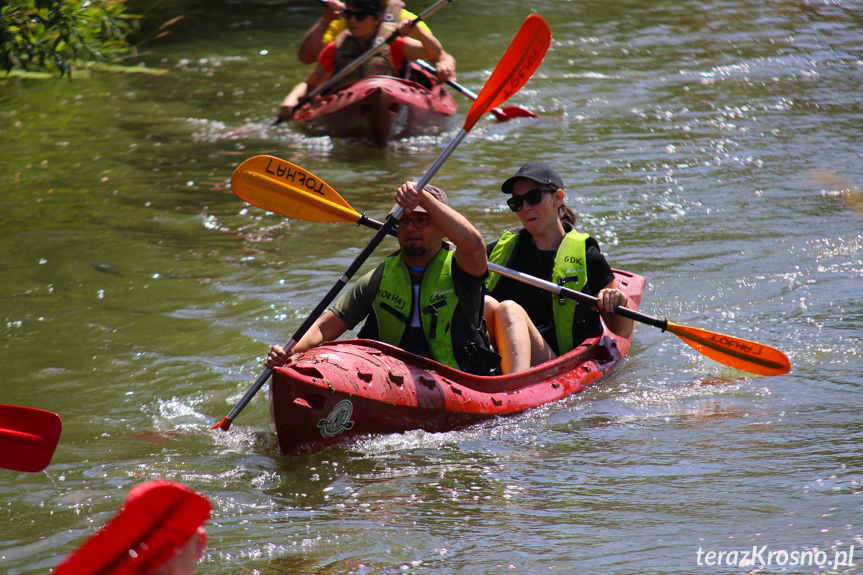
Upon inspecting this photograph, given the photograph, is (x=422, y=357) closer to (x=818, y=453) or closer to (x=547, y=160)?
(x=818, y=453)

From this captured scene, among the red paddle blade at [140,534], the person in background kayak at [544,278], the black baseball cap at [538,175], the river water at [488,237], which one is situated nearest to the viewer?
the red paddle blade at [140,534]

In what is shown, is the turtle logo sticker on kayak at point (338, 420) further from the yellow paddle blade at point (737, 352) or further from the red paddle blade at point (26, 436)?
the yellow paddle blade at point (737, 352)

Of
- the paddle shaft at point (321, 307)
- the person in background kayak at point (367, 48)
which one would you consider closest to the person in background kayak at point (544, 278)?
the paddle shaft at point (321, 307)

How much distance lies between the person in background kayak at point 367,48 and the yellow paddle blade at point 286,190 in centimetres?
439

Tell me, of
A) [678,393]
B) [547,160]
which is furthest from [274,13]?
[678,393]

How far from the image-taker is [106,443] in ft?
13.0

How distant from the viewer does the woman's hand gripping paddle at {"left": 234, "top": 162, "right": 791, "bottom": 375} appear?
14.5ft

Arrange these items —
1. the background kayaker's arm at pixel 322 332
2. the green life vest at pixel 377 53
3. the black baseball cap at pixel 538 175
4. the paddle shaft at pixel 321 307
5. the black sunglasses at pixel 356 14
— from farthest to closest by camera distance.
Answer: the green life vest at pixel 377 53, the black sunglasses at pixel 356 14, the black baseball cap at pixel 538 175, the background kayaker's arm at pixel 322 332, the paddle shaft at pixel 321 307

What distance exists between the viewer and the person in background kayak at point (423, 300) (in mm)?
3893

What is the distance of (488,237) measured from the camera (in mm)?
6648

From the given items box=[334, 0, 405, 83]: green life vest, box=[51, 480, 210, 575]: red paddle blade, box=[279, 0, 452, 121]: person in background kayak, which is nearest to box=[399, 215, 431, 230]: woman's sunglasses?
box=[51, 480, 210, 575]: red paddle blade

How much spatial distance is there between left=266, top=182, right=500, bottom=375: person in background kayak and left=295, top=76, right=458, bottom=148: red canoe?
4851mm

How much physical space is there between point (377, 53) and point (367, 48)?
0.12 m

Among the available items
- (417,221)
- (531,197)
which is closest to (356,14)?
(531,197)
